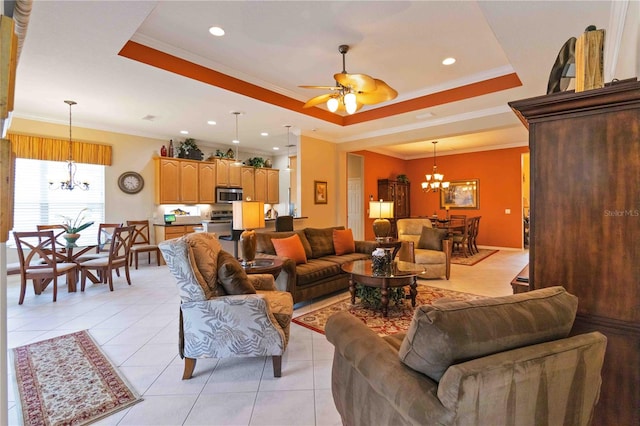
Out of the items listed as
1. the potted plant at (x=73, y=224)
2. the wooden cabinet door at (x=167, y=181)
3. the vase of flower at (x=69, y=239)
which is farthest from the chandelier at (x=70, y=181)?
the vase of flower at (x=69, y=239)

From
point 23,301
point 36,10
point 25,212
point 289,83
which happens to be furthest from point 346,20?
point 25,212

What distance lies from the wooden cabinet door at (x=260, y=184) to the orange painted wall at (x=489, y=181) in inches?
112

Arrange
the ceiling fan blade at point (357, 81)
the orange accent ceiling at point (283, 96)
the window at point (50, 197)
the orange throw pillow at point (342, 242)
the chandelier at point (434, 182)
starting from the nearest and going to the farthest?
1. the ceiling fan blade at point (357, 81)
2. the orange accent ceiling at point (283, 96)
3. the orange throw pillow at point (342, 242)
4. the window at point (50, 197)
5. the chandelier at point (434, 182)

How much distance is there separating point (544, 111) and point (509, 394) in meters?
1.17

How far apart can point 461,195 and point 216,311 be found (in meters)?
8.83

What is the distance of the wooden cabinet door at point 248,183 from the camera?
813 centimetres

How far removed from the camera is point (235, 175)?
25.9 feet

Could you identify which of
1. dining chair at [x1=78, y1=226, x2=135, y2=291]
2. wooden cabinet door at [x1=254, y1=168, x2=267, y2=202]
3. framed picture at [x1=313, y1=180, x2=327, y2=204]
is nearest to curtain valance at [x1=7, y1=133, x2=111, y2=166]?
dining chair at [x1=78, y1=226, x2=135, y2=291]

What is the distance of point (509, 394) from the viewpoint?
36.3 inches

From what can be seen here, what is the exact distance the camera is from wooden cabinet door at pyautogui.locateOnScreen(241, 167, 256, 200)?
8.13m

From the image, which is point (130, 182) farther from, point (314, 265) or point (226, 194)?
point (314, 265)

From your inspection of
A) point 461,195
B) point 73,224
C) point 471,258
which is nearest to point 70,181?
point 73,224

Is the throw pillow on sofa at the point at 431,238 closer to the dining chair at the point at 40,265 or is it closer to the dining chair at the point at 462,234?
the dining chair at the point at 462,234

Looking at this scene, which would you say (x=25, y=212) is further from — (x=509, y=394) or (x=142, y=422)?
(x=509, y=394)
